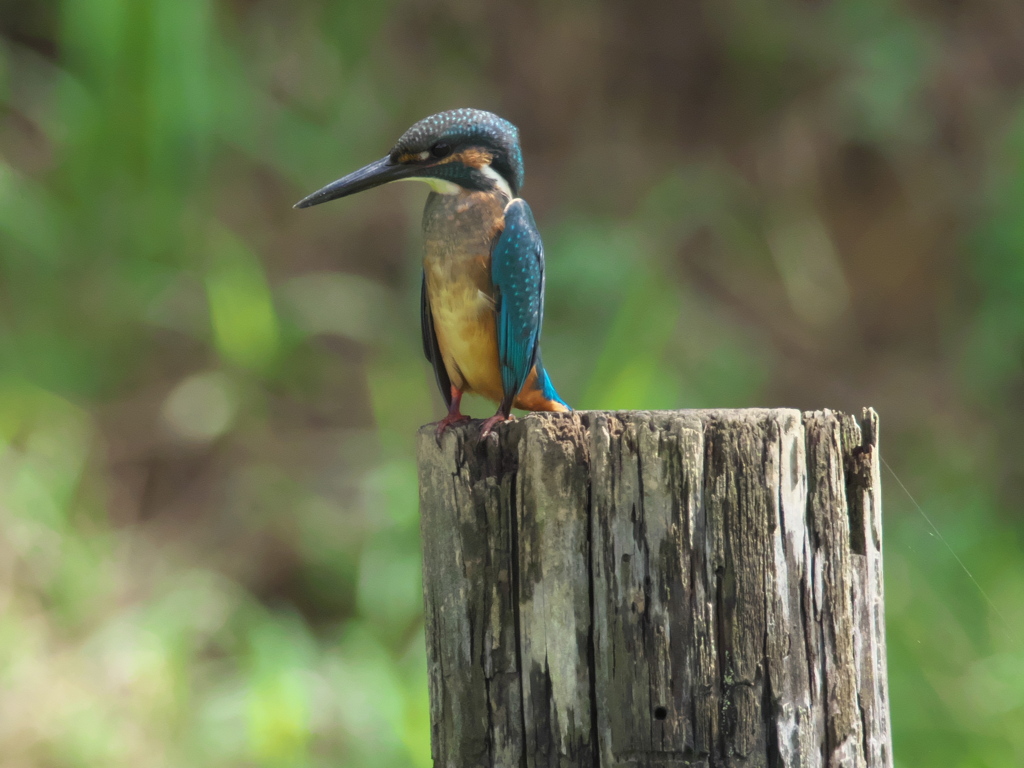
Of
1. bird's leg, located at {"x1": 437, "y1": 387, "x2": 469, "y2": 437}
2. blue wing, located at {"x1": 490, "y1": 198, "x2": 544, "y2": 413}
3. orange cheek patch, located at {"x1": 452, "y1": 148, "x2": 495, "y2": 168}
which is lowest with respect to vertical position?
bird's leg, located at {"x1": 437, "y1": 387, "x2": 469, "y2": 437}

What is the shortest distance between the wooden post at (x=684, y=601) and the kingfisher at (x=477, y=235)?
24.8 inches

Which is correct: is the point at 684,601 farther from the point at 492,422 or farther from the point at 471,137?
the point at 471,137

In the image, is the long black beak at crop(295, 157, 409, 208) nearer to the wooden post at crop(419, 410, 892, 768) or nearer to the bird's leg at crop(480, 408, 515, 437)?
the bird's leg at crop(480, 408, 515, 437)

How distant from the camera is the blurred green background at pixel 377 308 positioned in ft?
12.9

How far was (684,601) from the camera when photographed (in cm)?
135

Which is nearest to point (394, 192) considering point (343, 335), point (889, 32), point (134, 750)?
point (343, 335)

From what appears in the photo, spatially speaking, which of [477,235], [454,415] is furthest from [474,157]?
[454,415]

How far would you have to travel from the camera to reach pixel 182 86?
5371mm

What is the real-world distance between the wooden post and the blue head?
82 centimetres

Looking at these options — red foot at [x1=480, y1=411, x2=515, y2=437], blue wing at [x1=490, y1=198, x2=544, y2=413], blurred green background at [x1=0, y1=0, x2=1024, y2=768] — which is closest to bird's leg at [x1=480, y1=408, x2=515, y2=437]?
red foot at [x1=480, y1=411, x2=515, y2=437]

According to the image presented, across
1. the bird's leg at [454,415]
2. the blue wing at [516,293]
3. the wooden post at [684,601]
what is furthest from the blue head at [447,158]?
the wooden post at [684,601]

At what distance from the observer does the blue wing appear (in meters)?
2.06

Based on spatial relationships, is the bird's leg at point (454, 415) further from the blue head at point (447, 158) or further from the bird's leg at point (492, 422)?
the blue head at point (447, 158)

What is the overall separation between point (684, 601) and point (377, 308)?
4.63 m
